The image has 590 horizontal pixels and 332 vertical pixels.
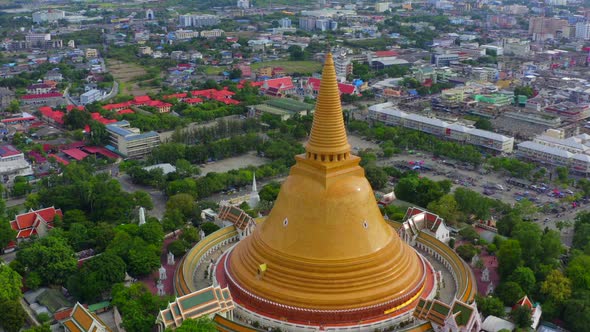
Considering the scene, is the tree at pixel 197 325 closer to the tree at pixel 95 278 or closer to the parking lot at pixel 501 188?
the tree at pixel 95 278

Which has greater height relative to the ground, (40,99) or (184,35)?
(184,35)

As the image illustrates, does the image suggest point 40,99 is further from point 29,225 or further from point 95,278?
point 95,278

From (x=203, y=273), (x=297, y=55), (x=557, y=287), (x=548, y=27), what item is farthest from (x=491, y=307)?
(x=548, y=27)

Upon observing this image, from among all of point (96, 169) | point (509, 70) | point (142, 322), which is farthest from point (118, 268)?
point (509, 70)

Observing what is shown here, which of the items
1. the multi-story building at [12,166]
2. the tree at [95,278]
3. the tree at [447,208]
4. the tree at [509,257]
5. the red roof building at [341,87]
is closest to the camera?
the tree at [95,278]

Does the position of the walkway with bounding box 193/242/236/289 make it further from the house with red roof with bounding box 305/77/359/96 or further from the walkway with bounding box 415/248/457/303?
the house with red roof with bounding box 305/77/359/96

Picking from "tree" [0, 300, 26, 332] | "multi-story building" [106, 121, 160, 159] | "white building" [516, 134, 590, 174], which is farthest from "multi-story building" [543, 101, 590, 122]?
"tree" [0, 300, 26, 332]

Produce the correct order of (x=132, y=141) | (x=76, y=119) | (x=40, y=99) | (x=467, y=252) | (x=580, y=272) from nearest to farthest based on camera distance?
1. (x=580, y=272)
2. (x=467, y=252)
3. (x=132, y=141)
4. (x=76, y=119)
5. (x=40, y=99)

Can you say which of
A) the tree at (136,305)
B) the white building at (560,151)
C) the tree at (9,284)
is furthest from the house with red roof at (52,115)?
the white building at (560,151)
